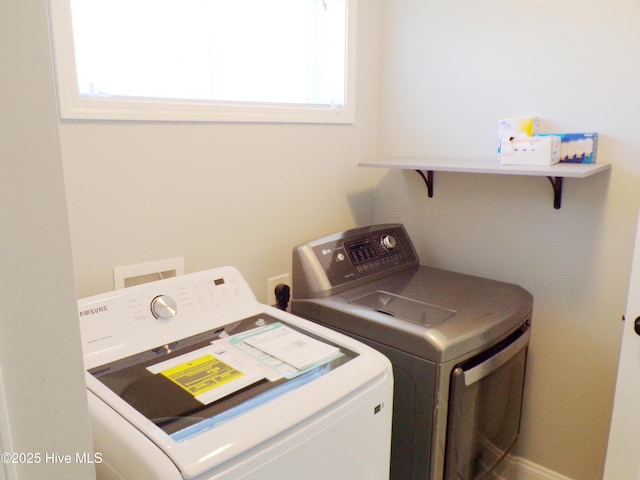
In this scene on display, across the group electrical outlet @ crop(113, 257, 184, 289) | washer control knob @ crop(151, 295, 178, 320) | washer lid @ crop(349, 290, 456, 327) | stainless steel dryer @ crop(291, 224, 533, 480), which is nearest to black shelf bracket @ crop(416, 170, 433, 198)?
stainless steel dryer @ crop(291, 224, 533, 480)

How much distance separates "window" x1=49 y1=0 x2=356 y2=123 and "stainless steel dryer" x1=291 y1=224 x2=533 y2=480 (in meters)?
0.59

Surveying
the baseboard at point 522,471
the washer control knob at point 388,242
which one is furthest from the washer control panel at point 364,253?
the baseboard at point 522,471

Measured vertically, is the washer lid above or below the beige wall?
below

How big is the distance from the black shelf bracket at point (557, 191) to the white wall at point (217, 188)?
2.62 feet

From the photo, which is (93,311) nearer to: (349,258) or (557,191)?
(349,258)

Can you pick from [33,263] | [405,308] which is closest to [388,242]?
[405,308]

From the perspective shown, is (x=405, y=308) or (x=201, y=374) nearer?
(x=201, y=374)


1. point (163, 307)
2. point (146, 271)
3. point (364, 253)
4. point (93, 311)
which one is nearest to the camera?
point (93, 311)

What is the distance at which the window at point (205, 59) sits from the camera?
1.33m

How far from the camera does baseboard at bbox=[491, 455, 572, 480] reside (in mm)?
1941

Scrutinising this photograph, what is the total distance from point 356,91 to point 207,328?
4.07 feet

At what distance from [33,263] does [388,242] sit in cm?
155

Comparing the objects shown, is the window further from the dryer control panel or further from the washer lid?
the washer lid

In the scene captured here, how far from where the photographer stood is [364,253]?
6.05ft
